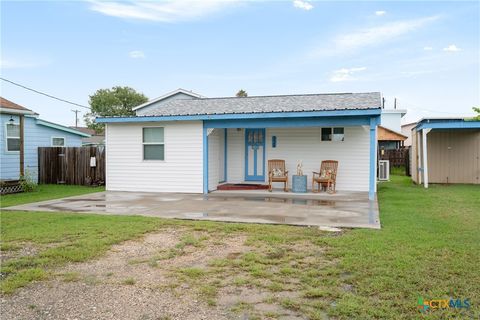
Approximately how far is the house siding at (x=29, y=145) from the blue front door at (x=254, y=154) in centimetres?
781

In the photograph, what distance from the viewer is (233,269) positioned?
4.27 m

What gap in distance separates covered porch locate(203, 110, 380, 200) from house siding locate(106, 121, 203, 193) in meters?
0.41

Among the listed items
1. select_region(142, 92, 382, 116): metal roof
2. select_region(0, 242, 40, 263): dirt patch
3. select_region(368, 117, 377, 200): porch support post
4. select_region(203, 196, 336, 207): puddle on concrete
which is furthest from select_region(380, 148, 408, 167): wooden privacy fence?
select_region(0, 242, 40, 263): dirt patch

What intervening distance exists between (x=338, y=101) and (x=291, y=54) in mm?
6180

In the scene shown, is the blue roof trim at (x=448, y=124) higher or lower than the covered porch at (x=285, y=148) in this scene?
higher

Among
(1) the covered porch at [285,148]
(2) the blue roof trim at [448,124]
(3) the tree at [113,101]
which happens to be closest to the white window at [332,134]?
(1) the covered porch at [285,148]

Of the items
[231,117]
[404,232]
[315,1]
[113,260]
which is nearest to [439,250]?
[404,232]

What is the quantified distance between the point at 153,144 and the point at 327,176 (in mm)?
5490

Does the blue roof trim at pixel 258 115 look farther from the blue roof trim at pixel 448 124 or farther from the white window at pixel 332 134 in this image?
the blue roof trim at pixel 448 124

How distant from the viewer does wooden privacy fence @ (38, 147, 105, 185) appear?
14.8m

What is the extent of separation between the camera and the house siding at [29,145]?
47.0ft

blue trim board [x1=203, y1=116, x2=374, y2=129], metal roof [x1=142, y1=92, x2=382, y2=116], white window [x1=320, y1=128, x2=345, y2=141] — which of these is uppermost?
metal roof [x1=142, y1=92, x2=382, y2=116]

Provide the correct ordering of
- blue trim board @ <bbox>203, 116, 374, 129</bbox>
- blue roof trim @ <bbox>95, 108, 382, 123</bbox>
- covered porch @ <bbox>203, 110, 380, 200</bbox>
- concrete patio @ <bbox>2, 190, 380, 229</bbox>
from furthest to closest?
covered porch @ <bbox>203, 110, 380, 200</bbox> < blue trim board @ <bbox>203, 116, 374, 129</bbox> < blue roof trim @ <bbox>95, 108, 382, 123</bbox> < concrete patio @ <bbox>2, 190, 380, 229</bbox>

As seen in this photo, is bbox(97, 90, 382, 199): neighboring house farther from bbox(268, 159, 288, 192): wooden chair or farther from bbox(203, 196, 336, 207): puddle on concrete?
bbox(203, 196, 336, 207): puddle on concrete
